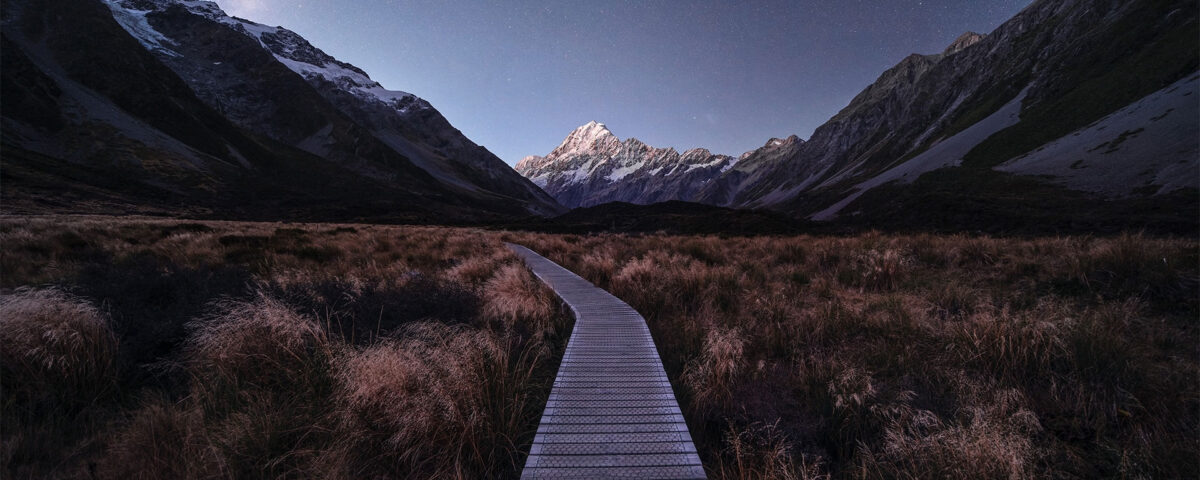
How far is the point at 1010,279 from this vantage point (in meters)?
7.52

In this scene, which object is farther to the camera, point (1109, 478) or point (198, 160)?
point (198, 160)

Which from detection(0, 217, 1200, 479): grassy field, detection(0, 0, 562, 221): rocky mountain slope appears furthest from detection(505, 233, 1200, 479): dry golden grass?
detection(0, 0, 562, 221): rocky mountain slope

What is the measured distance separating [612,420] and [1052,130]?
8163cm

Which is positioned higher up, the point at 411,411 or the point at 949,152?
the point at 949,152

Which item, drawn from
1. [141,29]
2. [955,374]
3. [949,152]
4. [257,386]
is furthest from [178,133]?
[949,152]

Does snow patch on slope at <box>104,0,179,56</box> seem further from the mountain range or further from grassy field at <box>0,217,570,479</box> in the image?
the mountain range

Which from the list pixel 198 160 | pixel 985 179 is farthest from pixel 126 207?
pixel 985 179

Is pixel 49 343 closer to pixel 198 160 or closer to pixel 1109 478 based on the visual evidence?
pixel 1109 478

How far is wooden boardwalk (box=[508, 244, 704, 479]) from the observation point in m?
2.54

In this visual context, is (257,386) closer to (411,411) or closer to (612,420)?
(411,411)

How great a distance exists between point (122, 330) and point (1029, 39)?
136092mm

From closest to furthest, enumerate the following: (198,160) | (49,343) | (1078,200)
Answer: (49,343) → (1078,200) → (198,160)

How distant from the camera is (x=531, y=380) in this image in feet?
13.0

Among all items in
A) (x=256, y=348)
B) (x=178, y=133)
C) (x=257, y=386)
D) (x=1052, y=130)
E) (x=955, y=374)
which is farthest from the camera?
(x=178, y=133)
